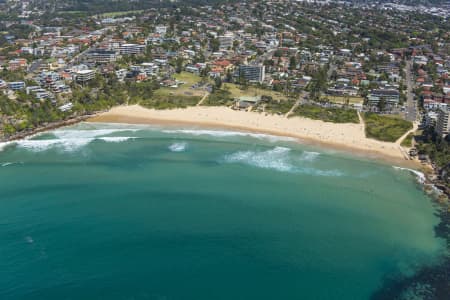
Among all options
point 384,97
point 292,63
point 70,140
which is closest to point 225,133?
point 70,140

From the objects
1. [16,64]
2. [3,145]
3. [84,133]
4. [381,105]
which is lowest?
[3,145]

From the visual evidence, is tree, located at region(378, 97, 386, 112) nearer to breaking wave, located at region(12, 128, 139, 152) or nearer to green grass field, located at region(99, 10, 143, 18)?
breaking wave, located at region(12, 128, 139, 152)

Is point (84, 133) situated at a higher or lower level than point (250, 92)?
lower

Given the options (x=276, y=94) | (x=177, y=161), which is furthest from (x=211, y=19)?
(x=177, y=161)

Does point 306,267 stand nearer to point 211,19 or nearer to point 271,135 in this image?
point 271,135

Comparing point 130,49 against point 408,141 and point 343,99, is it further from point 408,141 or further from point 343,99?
point 408,141

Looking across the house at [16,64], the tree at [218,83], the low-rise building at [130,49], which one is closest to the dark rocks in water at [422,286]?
the tree at [218,83]

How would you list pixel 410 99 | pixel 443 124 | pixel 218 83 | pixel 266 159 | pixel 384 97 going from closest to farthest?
pixel 266 159, pixel 443 124, pixel 384 97, pixel 410 99, pixel 218 83
